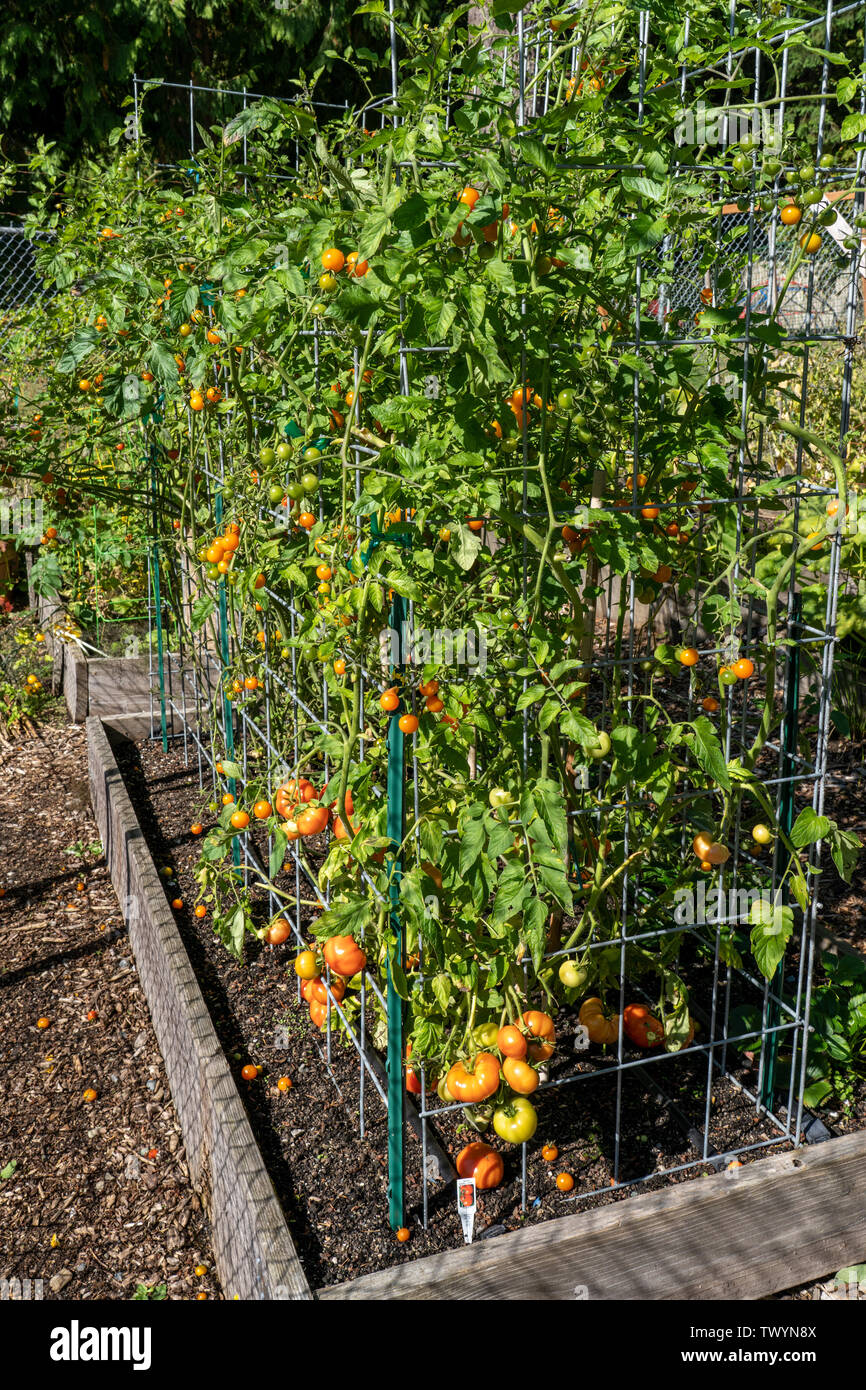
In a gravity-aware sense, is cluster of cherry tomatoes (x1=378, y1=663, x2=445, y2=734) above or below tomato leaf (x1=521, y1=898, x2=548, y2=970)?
above

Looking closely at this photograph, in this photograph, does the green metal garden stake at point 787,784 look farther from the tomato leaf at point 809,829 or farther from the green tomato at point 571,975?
the green tomato at point 571,975

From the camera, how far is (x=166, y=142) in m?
10.6

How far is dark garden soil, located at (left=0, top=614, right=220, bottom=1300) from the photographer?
236 cm

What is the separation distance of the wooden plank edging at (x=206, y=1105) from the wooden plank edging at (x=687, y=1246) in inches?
6.5

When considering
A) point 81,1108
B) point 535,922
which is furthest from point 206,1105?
point 535,922

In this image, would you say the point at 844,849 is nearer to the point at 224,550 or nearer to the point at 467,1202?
the point at 467,1202

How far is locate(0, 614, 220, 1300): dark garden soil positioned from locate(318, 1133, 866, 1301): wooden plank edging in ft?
2.05

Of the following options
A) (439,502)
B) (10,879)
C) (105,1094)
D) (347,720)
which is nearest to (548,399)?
(439,502)

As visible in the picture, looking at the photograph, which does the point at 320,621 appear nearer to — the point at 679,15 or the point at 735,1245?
the point at 679,15

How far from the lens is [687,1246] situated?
2.07m

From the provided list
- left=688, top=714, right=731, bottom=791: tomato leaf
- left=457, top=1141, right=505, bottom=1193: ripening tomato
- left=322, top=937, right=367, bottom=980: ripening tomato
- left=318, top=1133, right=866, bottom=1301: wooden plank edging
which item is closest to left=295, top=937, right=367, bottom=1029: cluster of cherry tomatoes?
left=322, top=937, right=367, bottom=980: ripening tomato

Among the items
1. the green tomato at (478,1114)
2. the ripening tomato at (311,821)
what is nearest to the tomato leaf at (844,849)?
the green tomato at (478,1114)

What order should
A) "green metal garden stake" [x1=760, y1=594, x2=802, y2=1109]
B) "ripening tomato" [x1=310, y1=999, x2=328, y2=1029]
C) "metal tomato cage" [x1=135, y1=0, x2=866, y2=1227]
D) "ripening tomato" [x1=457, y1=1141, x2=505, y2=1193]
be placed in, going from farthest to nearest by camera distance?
"ripening tomato" [x1=310, y1=999, x2=328, y2=1029] → "green metal garden stake" [x1=760, y1=594, x2=802, y2=1109] → "ripening tomato" [x1=457, y1=1141, x2=505, y2=1193] → "metal tomato cage" [x1=135, y1=0, x2=866, y2=1227]

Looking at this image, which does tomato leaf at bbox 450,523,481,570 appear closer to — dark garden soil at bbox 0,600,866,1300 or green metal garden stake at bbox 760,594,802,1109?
green metal garden stake at bbox 760,594,802,1109
